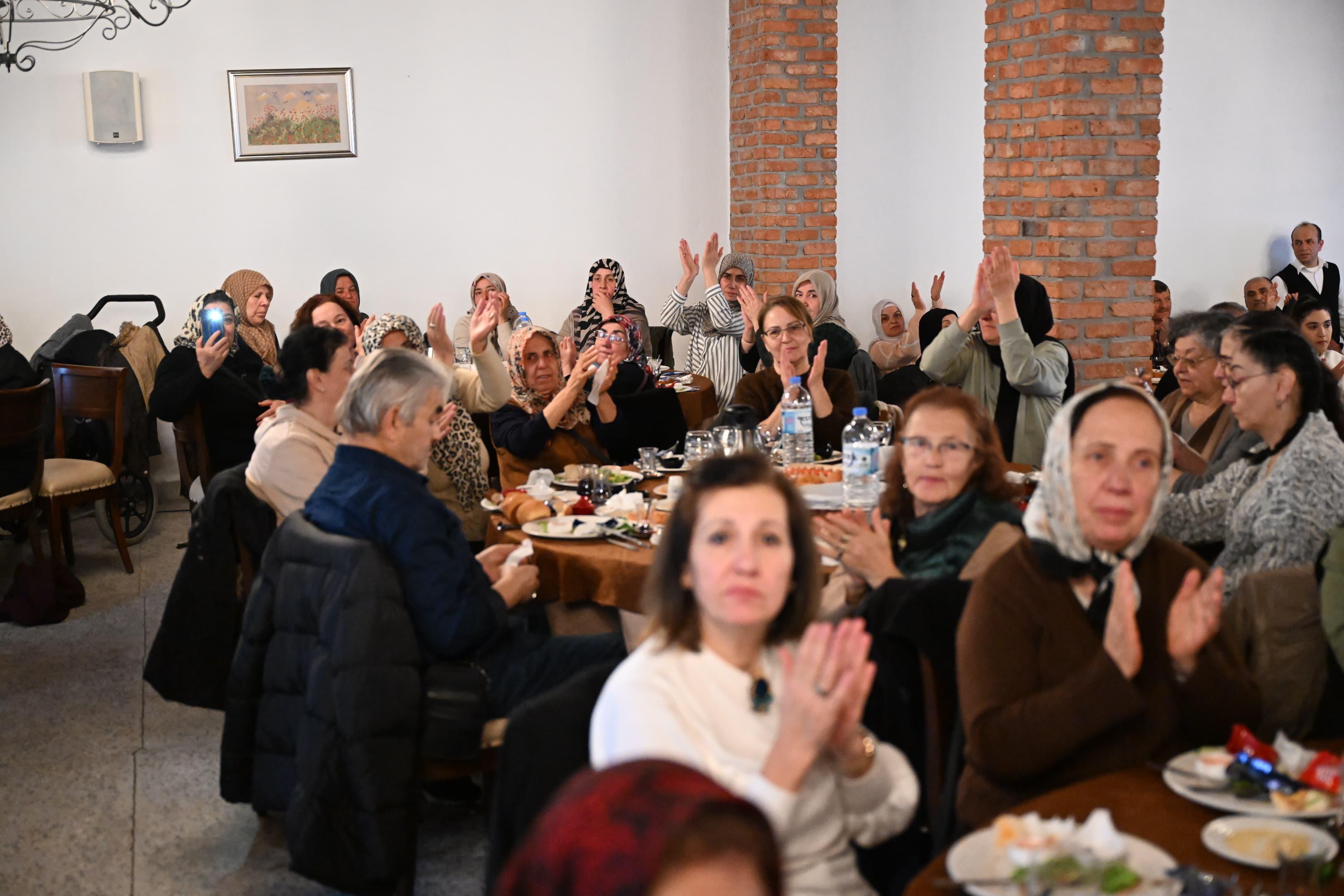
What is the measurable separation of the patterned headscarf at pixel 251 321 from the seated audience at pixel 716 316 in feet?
7.85

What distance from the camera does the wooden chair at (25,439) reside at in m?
5.38

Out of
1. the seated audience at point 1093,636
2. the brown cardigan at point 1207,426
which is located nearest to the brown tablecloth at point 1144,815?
the seated audience at point 1093,636

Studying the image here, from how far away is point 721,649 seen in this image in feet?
6.09

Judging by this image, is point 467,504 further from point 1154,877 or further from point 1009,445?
point 1154,877

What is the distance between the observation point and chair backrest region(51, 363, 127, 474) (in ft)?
20.5

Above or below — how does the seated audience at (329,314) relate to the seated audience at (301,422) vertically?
above

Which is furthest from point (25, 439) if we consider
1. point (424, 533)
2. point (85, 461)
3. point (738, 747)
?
point (738, 747)

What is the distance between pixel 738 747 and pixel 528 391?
3.07 meters

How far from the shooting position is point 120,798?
3.84 m

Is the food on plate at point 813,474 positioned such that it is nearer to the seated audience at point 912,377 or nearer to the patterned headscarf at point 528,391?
the patterned headscarf at point 528,391

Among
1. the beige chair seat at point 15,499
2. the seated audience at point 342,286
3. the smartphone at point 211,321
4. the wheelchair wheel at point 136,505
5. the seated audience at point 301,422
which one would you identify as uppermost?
the seated audience at point 342,286

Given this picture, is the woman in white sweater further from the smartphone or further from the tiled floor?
the smartphone

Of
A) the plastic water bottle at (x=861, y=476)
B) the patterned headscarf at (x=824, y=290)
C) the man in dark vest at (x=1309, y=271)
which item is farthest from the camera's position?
the man in dark vest at (x=1309, y=271)

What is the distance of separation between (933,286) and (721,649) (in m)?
6.57
